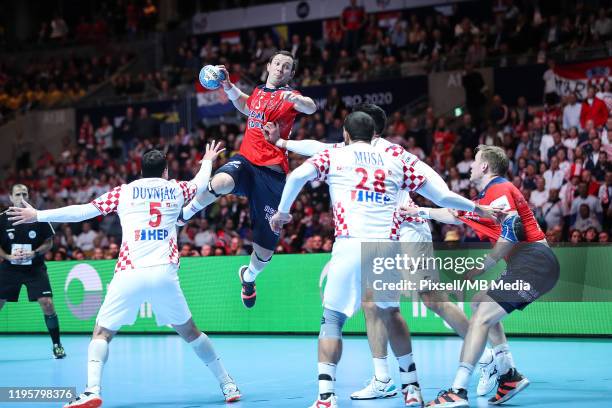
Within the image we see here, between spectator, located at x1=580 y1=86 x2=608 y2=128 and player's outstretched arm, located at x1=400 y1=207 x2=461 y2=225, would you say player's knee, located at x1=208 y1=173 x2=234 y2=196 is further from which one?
spectator, located at x1=580 y1=86 x2=608 y2=128

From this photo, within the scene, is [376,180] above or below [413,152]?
below

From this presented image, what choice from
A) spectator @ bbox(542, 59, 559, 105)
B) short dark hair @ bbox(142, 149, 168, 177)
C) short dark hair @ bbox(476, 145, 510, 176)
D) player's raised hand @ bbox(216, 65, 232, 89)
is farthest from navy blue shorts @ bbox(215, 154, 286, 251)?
spectator @ bbox(542, 59, 559, 105)

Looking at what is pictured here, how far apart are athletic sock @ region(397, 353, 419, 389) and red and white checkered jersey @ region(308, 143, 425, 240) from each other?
4.23 ft

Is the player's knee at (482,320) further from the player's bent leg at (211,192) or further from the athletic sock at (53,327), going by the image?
the athletic sock at (53,327)

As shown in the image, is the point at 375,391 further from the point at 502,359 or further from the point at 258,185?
the point at 258,185

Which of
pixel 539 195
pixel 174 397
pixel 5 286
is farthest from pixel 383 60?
pixel 174 397

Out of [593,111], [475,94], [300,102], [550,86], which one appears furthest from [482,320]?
[475,94]

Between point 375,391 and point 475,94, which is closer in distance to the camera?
point 375,391

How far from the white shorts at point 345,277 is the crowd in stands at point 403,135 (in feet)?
29.4

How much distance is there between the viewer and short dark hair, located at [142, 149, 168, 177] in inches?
344

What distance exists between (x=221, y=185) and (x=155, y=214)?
4.94 ft

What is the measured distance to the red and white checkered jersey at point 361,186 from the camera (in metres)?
7.68

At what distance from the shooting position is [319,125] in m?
21.8

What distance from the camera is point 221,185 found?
33.0 ft
